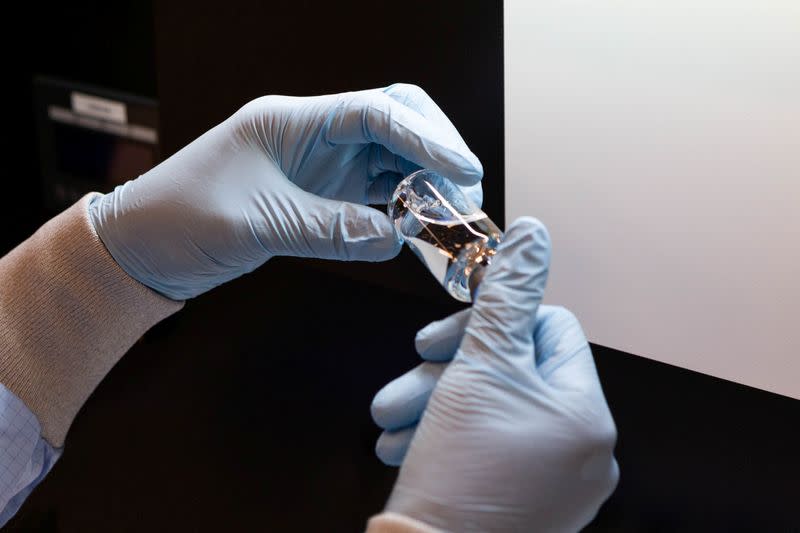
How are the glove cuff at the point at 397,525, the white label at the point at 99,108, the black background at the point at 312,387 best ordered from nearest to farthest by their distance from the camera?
the glove cuff at the point at 397,525 → the black background at the point at 312,387 → the white label at the point at 99,108

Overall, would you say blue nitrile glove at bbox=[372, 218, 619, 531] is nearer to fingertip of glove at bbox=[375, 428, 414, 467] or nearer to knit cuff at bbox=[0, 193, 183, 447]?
fingertip of glove at bbox=[375, 428, 414, 467]

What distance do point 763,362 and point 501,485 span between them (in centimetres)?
39

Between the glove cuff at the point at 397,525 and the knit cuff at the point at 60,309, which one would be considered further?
the knit cuff at the point at 60,309

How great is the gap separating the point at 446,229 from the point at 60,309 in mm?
513

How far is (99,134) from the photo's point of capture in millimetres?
1623

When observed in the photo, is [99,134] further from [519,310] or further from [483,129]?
[519,310]

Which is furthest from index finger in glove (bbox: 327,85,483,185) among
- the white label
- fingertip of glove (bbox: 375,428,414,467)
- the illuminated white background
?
the white label

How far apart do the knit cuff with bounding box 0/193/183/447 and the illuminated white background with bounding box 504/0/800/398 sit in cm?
53

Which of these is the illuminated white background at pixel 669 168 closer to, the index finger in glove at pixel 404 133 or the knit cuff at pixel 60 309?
the index finger in glove at pixel 404 133

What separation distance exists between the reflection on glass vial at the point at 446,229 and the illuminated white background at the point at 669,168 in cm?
16

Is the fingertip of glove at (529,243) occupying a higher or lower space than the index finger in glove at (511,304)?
higher

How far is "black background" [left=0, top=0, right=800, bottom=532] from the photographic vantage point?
3.26 ft

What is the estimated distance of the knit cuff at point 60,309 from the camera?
103cm

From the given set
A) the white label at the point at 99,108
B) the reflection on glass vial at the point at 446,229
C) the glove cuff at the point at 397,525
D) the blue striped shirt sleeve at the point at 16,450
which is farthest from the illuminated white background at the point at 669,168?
the white label at the point at 99,108
